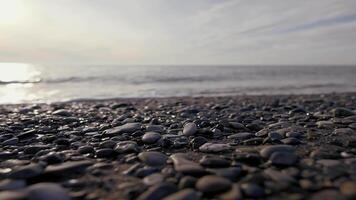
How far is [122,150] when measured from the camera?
→ 3104mm

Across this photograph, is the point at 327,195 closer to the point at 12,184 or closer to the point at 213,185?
the point at 213,185

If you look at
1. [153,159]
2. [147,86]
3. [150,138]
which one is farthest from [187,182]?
[147,86]

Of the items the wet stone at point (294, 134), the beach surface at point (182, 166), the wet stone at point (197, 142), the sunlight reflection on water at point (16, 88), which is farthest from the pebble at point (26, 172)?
the sunlight reflection on water at point (16, 88)

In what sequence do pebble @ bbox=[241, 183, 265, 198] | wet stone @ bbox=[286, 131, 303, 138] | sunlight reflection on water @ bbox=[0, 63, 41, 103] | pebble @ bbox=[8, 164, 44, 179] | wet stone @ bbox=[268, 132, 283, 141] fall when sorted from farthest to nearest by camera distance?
sunlight reflection on water @ bbox=[0, 63, 41, 103] → wet stone @ bbox=[286, 131, 303, 138] → wet stone @ bbox=[268, 132, 283, 141] → pebble @ bbox=[8, 164, 44, 179] → pebble @ bbox=[241, 183, 265, 198]

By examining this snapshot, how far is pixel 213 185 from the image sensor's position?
205cm

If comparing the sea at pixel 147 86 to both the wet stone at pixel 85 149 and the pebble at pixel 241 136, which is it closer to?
the wet stone at pixel 85 149

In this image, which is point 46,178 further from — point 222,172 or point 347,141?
point 347,141

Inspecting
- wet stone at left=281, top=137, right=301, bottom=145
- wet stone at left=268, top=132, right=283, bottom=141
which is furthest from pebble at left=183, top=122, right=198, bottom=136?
wet stone at left=281, top=137, right=301, bottom=145

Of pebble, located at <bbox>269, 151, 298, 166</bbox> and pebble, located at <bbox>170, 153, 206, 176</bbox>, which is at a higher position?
pebble, located at <bbox>269, 151, 298, 166</bbox>

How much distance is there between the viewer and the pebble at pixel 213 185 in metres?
2.03

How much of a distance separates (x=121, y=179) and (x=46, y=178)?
578mm

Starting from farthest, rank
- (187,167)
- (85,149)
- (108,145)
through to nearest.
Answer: (108,145) → (85,149) → (187,167)

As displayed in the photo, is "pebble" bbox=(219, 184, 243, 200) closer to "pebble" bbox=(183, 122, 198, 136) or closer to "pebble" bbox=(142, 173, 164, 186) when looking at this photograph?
"pebble" bbox=(142, 173, 164, 186)

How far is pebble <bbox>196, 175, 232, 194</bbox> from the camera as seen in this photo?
2.03m
